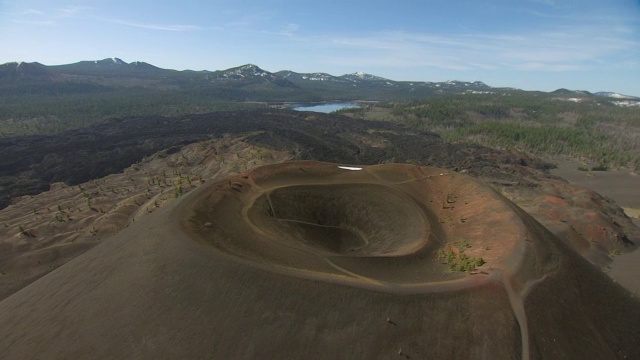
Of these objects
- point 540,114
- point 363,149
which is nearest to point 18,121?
point 363,149

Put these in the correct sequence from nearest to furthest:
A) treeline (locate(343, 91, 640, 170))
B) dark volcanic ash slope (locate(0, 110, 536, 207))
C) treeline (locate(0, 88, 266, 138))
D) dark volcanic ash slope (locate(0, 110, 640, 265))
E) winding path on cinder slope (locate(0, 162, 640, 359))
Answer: winding path on cinder slope (locate(0, 162, 640, 359)) → dark volcanic ash slope (locate(0, 110, 640, 265)) → dark volcanic ash slope (locate(0, 110, 536, 207)) → treeline (locate(343, 91, 640, 170)) → treeline (locate(0, 88, 266, 138))

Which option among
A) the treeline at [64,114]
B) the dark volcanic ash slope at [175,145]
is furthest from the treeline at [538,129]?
the treeline at [64,114]

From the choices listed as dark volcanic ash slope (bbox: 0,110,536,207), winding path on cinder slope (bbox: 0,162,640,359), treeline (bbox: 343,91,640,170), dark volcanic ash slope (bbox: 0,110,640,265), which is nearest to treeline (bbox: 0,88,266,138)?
dark volcanic ash slope (bbox: 0,110,536,207)

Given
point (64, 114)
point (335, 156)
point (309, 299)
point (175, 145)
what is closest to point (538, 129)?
point (335, 156)

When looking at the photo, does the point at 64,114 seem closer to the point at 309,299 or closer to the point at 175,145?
the point at 175,145

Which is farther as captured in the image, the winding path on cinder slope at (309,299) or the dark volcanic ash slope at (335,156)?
the dark volcanic ash slope at (335,156)

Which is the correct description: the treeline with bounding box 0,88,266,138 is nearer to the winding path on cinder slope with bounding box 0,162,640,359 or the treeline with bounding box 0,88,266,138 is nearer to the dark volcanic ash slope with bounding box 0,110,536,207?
the dark volcanic ash slope with bounding box 0,110,536,207

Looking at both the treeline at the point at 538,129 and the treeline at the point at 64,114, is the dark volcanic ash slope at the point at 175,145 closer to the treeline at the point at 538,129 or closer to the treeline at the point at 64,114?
the treeline at the point at 538,129

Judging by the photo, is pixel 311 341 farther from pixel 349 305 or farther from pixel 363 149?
pixel 363 149
